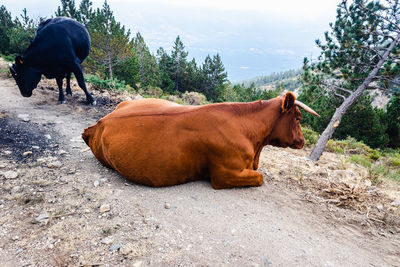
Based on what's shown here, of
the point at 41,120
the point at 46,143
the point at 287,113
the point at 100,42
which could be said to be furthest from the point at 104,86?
the point at 100,42

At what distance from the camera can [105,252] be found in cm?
270

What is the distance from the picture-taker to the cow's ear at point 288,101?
13.3 feet

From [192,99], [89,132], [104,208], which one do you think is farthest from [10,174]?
[192,99]

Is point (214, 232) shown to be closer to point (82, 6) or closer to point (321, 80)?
point (321, 80)

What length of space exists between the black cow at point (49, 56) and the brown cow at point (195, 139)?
15.3 ft

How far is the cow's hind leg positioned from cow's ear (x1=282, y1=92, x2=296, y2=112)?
1276 mm

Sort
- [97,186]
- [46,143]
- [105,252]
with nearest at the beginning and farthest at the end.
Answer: [105,252] < [97,186] < [46,143]

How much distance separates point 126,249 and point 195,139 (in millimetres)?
1877

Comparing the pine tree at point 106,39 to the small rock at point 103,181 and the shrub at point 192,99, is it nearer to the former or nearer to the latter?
the shrub at point 192,99

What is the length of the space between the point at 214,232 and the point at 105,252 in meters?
1.36

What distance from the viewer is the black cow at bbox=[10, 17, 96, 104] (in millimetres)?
7234

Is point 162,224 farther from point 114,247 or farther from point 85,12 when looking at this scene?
point 85,12

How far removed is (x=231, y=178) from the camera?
4.07 metres

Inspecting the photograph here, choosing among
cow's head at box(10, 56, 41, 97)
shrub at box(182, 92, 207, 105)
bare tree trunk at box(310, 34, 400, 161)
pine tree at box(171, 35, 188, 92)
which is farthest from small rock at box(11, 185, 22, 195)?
pine tree at box(171, 35, 188, 92)
